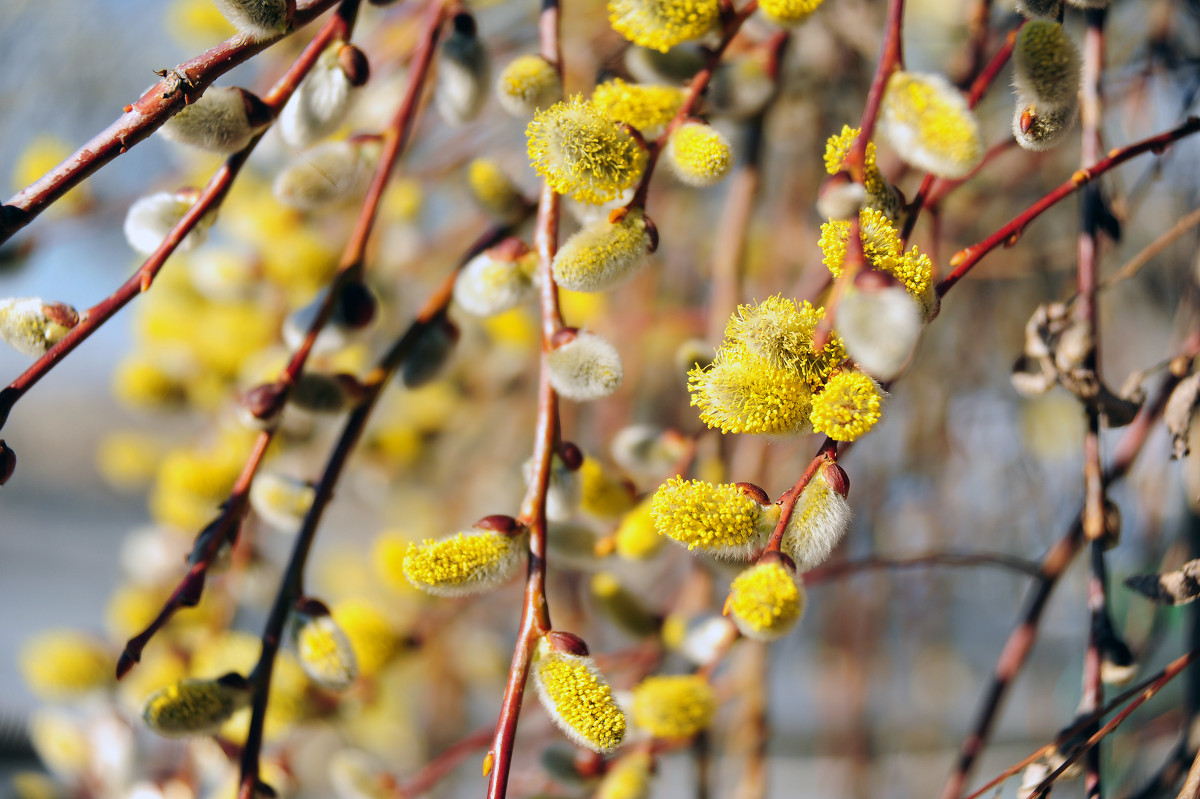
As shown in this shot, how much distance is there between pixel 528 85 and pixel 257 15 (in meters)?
0.17

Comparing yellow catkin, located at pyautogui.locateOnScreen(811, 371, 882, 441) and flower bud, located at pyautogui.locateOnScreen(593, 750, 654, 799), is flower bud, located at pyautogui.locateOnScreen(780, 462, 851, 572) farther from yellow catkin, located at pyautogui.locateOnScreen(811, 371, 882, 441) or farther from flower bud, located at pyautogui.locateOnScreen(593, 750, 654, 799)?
flower bud, located at pyautogui.locateOnScreen(593, 750, 654, 799)

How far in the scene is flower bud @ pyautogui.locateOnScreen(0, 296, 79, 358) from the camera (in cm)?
48

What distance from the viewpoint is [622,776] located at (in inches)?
26.0

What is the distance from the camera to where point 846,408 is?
0.37 metres

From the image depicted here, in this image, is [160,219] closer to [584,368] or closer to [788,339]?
[584,368]

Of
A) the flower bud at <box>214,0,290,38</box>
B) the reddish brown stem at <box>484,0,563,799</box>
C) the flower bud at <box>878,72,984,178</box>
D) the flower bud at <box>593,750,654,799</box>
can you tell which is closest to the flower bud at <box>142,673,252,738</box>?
the reddish brown stem at <box>484,0,563,799</box>

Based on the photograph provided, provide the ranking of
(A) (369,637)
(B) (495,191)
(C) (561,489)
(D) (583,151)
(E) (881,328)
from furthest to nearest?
(A) (369,637) < (B) (495,191) < (C) (561,489) < (D) (583,151) < (E) (881,328)

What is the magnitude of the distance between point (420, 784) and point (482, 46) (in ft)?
2.03

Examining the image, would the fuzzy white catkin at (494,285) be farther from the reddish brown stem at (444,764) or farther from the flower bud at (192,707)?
the reddish brown stem at (444,764)

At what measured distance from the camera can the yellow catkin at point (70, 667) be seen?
85cm

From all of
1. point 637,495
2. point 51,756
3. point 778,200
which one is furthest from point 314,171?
point 778,200

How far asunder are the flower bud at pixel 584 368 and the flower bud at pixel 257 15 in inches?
8.8

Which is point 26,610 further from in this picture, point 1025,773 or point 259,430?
point 1025,773

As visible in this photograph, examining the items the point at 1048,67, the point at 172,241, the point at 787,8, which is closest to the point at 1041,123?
the point at 1048,67
